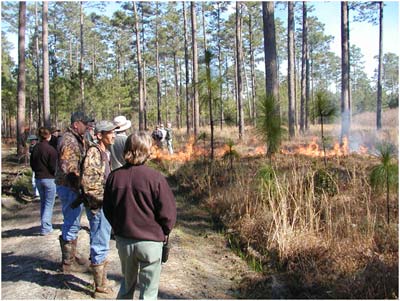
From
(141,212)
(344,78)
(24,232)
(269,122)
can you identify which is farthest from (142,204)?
(344,78)

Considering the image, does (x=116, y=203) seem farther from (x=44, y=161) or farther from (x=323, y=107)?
Result: (x=323, y=107)

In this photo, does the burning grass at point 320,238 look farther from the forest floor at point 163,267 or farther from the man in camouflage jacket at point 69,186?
the man in camouflage jacket at point 69,186

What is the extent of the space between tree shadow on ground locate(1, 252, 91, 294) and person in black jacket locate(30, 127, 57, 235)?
81 cm

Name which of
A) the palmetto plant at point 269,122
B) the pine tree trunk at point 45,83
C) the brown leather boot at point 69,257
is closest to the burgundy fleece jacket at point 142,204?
the brown leather boot at point 69,257

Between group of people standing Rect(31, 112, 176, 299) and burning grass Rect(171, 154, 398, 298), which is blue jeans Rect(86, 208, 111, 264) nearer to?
group of people standing Rect(31, 112, 176, 299)

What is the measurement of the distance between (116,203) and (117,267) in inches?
83.3

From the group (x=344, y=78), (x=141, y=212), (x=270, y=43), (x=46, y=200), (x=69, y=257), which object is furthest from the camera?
(x=344, y=78)

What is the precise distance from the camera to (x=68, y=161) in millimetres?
4562

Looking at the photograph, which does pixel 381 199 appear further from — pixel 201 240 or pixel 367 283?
pixel 201 240

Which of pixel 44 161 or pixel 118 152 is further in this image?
pixel 44 161

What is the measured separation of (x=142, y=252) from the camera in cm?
310

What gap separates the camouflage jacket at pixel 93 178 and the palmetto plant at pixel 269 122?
4.33 meters

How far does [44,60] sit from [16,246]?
16.0 metres

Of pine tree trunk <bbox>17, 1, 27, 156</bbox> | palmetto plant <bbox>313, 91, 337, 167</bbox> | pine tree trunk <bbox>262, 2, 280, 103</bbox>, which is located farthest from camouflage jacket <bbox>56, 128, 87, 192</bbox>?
pine tree trunk <bbox>17, 1, 27, 156</bbox>
